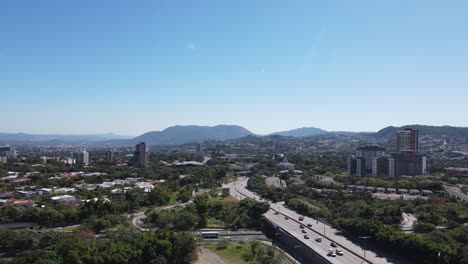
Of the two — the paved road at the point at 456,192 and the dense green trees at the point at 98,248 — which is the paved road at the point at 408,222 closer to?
the paved road at the point at 456,192

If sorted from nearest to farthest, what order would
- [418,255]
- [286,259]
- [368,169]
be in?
[418,255] → [286,259] → [368,169]

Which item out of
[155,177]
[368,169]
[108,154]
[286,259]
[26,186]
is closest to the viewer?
[286,259]

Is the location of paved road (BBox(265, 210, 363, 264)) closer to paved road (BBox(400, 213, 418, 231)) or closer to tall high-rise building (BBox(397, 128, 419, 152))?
paved road (BBox(400, 213, 418, 231))

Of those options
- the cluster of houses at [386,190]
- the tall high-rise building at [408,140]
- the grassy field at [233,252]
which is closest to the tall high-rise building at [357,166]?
the tall high-rise building at [408,140]

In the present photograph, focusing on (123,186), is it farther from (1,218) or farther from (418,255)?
(418,255)

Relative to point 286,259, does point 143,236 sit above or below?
above

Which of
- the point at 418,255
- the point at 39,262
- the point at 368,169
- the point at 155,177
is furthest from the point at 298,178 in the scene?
the point at 39,262

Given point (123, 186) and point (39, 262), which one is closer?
point (39, 262)
